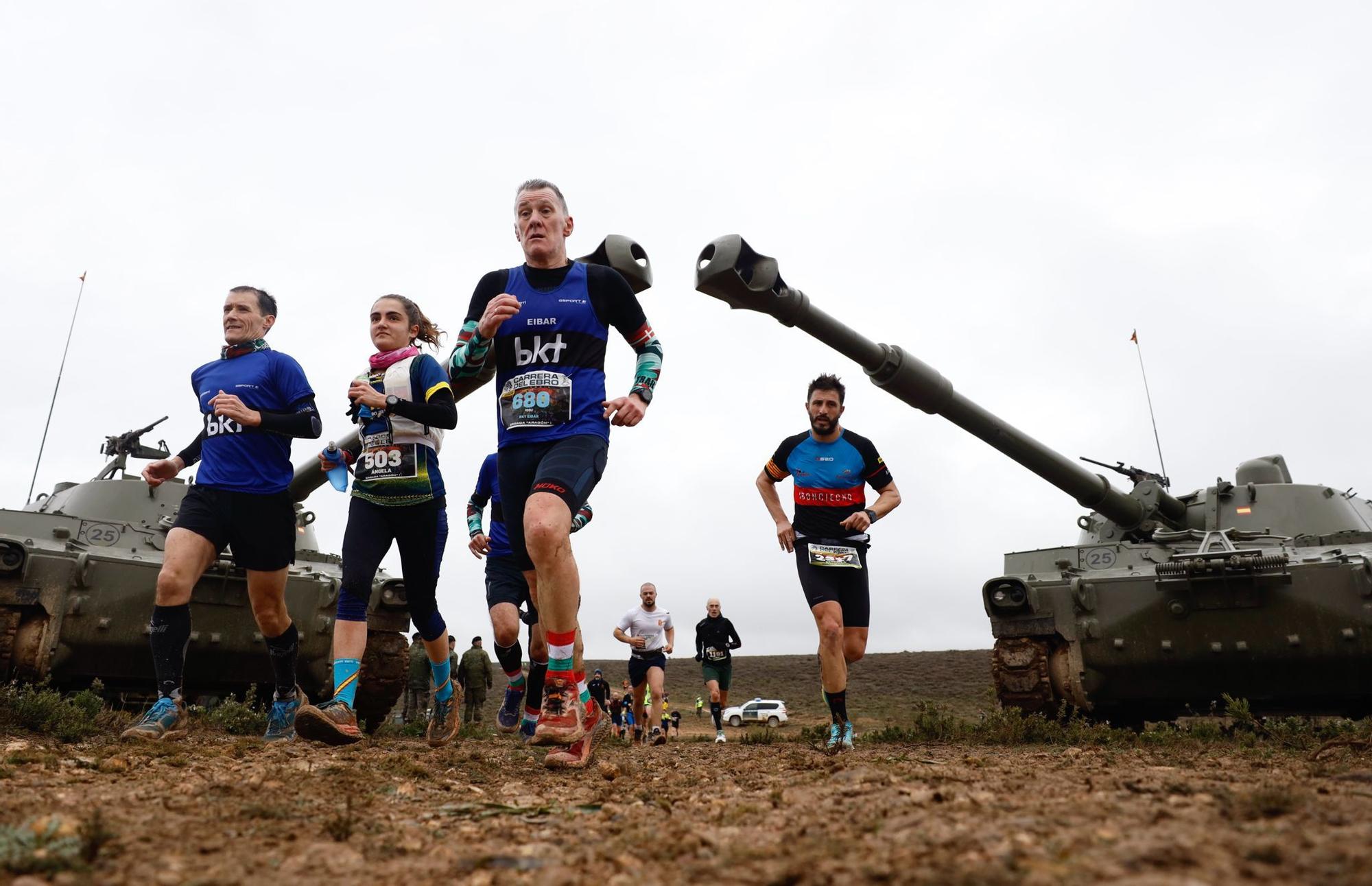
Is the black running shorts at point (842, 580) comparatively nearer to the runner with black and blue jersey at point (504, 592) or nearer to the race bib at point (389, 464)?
the runner with black and blue jersey at point (504, 592)

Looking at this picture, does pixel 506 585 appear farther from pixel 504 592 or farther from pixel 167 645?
pixel 167 645

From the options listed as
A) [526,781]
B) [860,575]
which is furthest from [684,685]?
[526,781]

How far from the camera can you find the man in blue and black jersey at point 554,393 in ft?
13.3

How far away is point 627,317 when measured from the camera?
15.1 feet

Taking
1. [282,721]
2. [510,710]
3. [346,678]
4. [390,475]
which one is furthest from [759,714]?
[390,475]

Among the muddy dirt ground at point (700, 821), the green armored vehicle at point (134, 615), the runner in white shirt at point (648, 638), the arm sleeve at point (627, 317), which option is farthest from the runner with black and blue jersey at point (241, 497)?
the runner in white shirt at point (648, 638)

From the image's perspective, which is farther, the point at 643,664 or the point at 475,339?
the point at 643,664

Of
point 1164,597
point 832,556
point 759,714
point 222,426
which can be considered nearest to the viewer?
point 222,426

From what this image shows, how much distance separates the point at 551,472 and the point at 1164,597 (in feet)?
20.5

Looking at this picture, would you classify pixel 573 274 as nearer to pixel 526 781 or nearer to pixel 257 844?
pixel 526 781

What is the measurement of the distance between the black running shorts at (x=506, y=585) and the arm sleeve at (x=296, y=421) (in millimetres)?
2026

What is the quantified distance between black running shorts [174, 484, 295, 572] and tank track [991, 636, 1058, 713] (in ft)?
19.4

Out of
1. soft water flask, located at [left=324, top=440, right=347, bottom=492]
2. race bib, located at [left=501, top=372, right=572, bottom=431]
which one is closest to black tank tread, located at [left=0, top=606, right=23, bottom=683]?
soft water flask, located at [left=324, top=440, right=347, bottom=492]

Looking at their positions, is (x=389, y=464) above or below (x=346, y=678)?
above
